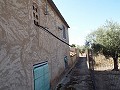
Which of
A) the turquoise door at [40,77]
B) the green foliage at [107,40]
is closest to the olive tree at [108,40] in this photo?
the green foliage at [107,40]

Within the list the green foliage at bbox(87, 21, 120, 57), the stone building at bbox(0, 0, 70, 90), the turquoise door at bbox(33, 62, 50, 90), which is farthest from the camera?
the green foliage at bbox(87, 21, 120, 57)

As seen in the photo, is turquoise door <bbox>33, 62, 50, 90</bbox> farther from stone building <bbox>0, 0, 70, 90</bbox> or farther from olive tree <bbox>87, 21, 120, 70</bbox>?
olive tree <bbox>87, 21, 120, 70</bbox>

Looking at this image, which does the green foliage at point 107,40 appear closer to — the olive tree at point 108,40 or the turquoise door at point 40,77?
the olive tree at point 108,40

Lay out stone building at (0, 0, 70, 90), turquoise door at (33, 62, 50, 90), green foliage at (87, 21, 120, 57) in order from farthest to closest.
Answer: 1. green foliage at (87, 21, 120, 57)
2. turquoise door at (33, 62, 50, 90)
3. stone building at (0, 0, 70, 90)

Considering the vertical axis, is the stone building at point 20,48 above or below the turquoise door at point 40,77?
above

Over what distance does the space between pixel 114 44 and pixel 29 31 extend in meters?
15.6

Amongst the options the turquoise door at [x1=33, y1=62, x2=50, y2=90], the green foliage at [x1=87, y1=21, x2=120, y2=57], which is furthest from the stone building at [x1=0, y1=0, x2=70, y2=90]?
the green foliage at [x1=87, y1=21, x2=120, y2=57]

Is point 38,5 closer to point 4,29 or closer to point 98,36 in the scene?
point 4,29

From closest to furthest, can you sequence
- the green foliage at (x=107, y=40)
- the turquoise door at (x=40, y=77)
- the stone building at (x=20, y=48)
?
the stone building at (x=20, y=48)
the turquoise door at (x=40, y=77)
the green foliage at (x=107, y=40)

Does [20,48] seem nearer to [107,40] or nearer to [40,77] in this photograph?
[40,77]

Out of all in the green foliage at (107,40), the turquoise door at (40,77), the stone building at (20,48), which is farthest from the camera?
the green foliage at (107,40)

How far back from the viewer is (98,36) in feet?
76.3

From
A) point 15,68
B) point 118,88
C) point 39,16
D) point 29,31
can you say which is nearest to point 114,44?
point 118,88

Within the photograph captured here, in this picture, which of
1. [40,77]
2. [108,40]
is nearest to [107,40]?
[108,40]
